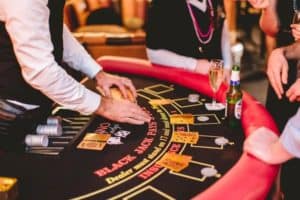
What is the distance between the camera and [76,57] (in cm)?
239

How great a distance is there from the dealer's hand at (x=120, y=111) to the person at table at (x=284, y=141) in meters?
0.51

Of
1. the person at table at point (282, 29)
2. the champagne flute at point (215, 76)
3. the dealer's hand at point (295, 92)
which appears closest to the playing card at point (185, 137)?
the champagne flute at point (215, 76)

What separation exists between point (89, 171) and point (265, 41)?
4.86 m

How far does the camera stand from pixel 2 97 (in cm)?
195

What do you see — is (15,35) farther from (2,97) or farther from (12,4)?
(2,97)

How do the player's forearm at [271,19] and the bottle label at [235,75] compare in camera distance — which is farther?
the player's forearm at [271,19]

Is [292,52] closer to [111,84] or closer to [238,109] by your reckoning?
[238,109]

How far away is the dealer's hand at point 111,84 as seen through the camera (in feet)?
7.52

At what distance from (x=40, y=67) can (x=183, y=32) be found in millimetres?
1225

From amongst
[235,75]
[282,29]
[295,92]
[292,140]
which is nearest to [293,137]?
[292,140]

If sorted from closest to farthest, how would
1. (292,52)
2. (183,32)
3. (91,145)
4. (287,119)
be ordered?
(91,145) → (292,52) → (287,119) → (183,32)

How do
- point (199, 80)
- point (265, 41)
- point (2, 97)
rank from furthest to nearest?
point (265, 41) → point (199, 80) → point (2, 97)

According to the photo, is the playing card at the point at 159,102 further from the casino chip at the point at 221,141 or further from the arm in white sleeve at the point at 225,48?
the arm in white sleeve at the point at 225,48

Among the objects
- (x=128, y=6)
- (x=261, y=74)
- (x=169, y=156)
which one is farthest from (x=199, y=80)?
(x=128, y=6)
